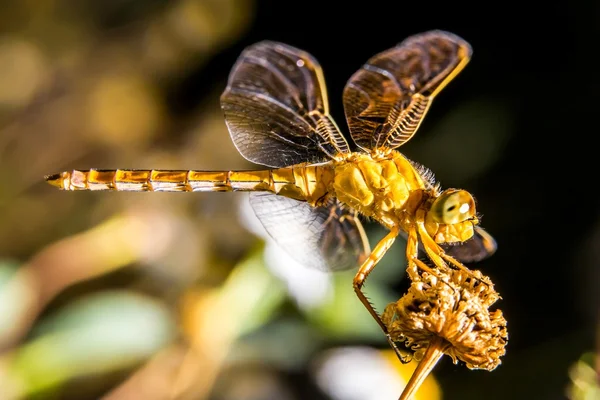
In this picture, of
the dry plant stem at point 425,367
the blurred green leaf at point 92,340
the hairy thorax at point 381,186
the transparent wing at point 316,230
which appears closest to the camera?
the dry plant stem at point 425,367

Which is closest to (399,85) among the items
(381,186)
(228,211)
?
(381,186)

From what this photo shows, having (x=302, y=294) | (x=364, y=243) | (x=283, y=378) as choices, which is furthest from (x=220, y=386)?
(x=364, y=243)

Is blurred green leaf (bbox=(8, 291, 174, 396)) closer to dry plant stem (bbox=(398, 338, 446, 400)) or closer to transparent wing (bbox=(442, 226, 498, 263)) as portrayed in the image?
transparent wing (bbox=(442, 226, 498, 263))

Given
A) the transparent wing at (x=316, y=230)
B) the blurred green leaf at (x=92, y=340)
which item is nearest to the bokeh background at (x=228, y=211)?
the blurred green leaf at (x=92, y=340)

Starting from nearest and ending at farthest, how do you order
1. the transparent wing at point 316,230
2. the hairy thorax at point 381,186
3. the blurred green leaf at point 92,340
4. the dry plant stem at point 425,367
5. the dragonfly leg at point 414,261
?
the dry plant stem at point 425,367, the dragonfly leg at point 414,261, the hairy thorax at point 381,186, the transparent wing at point 316,230, the blurred green leaf at point 92,340

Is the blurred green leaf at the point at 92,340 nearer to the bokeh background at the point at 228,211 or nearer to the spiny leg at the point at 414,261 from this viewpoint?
the bokeh background at the point at 228,211

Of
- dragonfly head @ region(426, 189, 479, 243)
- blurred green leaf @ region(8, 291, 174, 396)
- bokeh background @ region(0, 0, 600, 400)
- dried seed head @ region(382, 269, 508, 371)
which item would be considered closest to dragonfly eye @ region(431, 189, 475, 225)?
dragonfly head @ region(426, 189, 479, 243)

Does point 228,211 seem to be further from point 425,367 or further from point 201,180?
point 425,367
